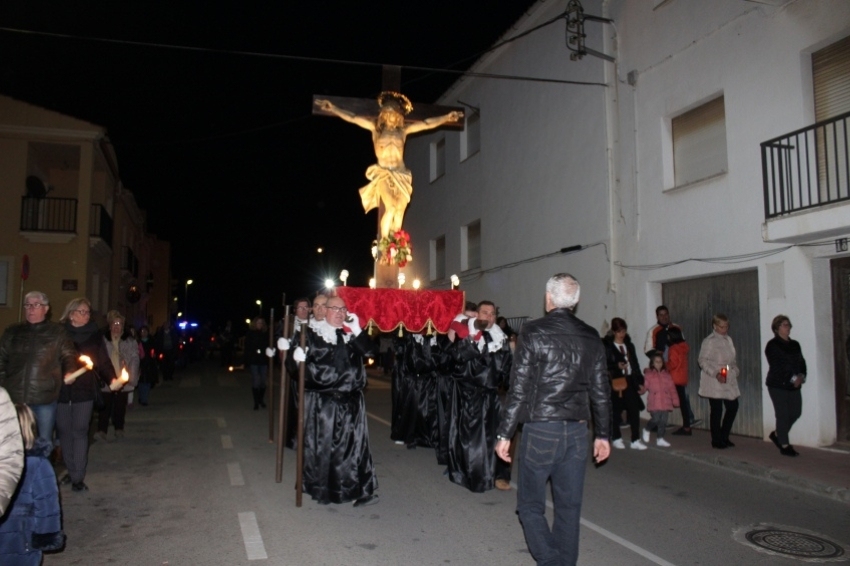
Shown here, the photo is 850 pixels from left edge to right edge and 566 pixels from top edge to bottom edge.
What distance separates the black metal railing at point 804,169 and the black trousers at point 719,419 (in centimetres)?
281

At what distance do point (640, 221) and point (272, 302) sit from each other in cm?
6357

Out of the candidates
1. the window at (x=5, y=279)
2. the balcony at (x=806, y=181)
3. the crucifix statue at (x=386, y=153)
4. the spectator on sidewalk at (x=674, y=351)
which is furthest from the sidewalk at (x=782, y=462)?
the window at (x=5, y=279)

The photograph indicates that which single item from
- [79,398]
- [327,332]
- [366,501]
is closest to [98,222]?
[79,398]

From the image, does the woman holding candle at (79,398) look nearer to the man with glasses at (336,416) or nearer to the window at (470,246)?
the man with glasses at (336,416)

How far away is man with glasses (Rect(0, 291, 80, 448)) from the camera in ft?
19.5

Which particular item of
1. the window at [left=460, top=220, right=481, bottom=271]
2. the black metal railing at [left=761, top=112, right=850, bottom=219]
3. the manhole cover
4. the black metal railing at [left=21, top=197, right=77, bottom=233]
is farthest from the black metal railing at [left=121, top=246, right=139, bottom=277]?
the manhole cover

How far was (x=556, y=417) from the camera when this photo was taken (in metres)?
3.97

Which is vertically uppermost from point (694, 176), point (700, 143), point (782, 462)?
point (700, 143)

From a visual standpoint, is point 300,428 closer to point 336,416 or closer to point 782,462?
point 336,416

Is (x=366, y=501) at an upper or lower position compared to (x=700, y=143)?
lower

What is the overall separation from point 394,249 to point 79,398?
14.6ft

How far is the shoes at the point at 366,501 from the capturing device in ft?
20.4

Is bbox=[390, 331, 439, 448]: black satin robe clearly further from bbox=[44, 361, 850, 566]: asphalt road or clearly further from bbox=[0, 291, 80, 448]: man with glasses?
bbox=[0, 291, 80, 448]: man with glasses

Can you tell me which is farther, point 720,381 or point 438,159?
point 438,159
